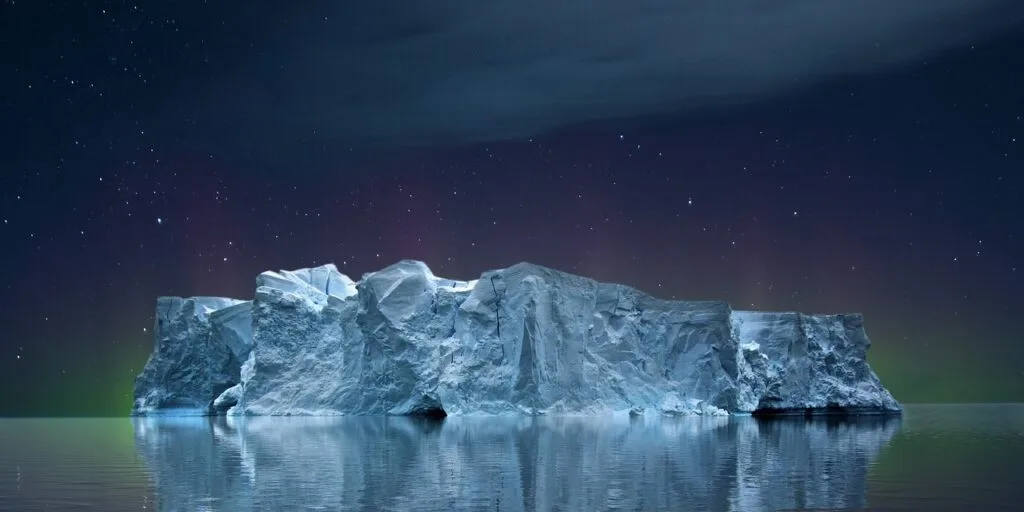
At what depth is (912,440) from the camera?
29.1 metres

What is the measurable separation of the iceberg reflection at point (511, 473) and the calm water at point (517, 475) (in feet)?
0.10

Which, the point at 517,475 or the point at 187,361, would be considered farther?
the point at 187,361

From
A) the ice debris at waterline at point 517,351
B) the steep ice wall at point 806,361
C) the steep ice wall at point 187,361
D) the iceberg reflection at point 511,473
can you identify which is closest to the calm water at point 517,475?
the iceberg reflection at point 511,473

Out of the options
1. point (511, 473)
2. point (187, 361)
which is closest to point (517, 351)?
A: point (187, 361)

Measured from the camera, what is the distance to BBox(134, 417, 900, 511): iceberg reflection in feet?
39.6

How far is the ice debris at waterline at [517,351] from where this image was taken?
1869 inches

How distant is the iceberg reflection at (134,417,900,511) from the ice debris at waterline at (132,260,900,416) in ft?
65.5

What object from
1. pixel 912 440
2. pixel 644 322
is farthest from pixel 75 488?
pixel 644 322

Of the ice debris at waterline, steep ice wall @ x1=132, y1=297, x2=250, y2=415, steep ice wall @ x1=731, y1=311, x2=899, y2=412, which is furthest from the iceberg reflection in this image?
steep ice wall @ x1=132, y1=297, x2=250, y2=415

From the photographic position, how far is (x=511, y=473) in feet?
52.5

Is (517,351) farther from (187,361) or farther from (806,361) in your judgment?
(187,361)

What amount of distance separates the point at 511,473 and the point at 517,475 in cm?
37

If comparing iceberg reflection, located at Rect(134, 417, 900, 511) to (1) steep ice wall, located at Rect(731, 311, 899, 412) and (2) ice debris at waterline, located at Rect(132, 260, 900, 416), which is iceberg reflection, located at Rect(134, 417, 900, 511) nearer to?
(2) ice debris at waterline, located at Rect(132, 260, 900, 416)

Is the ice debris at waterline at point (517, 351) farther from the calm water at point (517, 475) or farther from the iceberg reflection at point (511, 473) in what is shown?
the calm water at point (517, 475)
